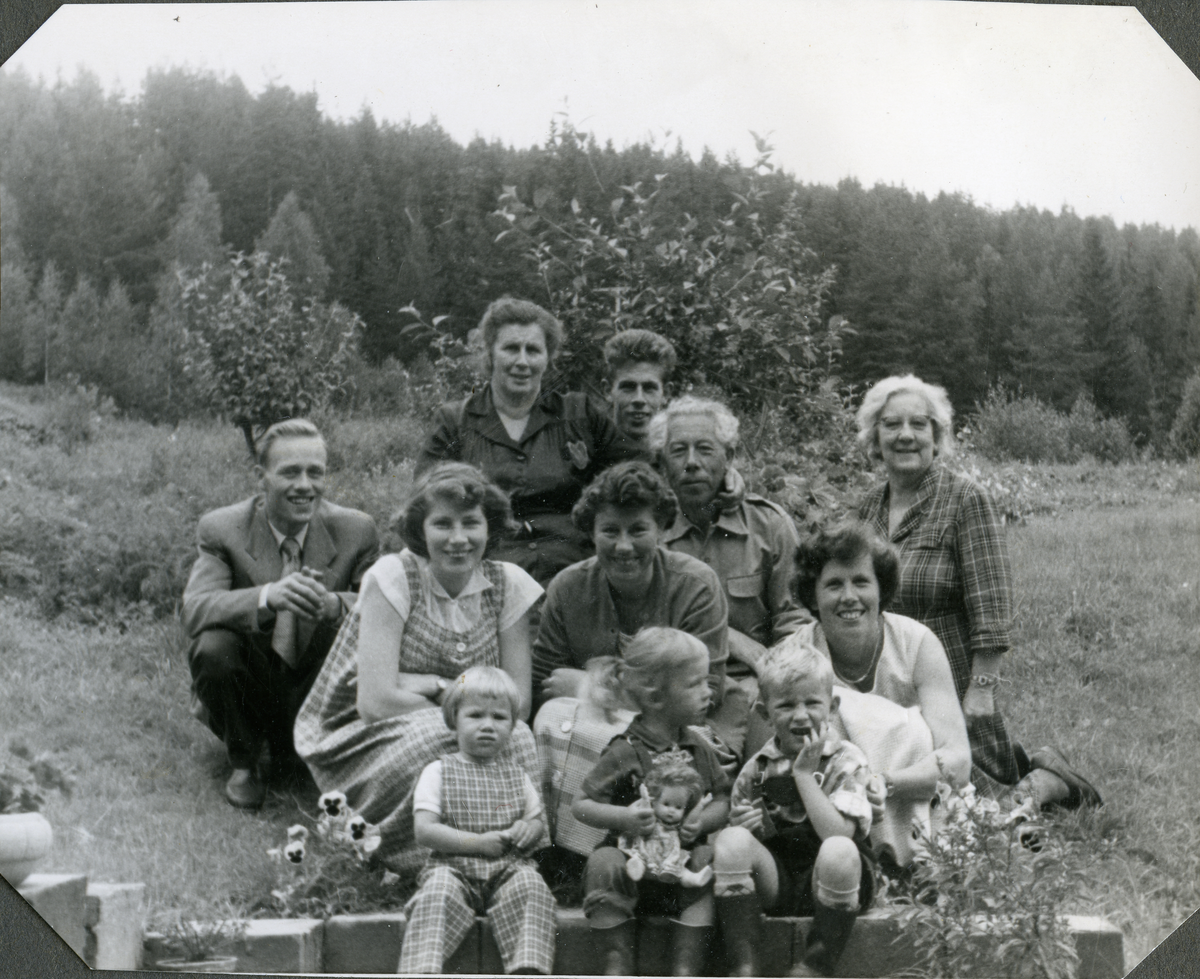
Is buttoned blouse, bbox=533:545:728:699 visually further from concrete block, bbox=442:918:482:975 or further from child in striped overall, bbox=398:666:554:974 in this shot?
concrete block, bbox=442:918:482:975

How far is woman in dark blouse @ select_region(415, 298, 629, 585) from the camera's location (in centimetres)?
411

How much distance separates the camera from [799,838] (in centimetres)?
358

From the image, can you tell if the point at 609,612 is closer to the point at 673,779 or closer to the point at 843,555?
the point at 673,779

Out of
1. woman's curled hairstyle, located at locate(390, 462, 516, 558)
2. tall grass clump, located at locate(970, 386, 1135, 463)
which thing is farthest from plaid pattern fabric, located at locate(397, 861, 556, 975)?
tall grass clump, located at locate(970, 386, 1135, 463)

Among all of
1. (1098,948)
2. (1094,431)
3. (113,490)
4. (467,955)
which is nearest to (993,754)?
(1098,948)

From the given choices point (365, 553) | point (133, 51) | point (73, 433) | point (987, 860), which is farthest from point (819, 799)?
point (133, 51)

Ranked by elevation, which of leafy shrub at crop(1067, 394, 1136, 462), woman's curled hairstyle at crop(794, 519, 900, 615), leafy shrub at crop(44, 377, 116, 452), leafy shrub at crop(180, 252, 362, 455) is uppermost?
leafy shrub at crop(180, 252, 362, 455)

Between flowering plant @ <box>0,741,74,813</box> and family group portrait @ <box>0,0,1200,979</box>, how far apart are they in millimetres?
13

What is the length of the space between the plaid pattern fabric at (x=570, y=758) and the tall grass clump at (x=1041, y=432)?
162cm

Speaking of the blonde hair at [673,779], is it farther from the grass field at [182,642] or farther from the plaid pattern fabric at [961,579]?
the grass field at [182,642]

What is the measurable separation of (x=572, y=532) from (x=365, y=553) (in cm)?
68

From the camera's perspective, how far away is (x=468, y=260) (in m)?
4.37

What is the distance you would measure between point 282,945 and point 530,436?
5.67 feet

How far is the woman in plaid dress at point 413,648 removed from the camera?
3.74 meters
